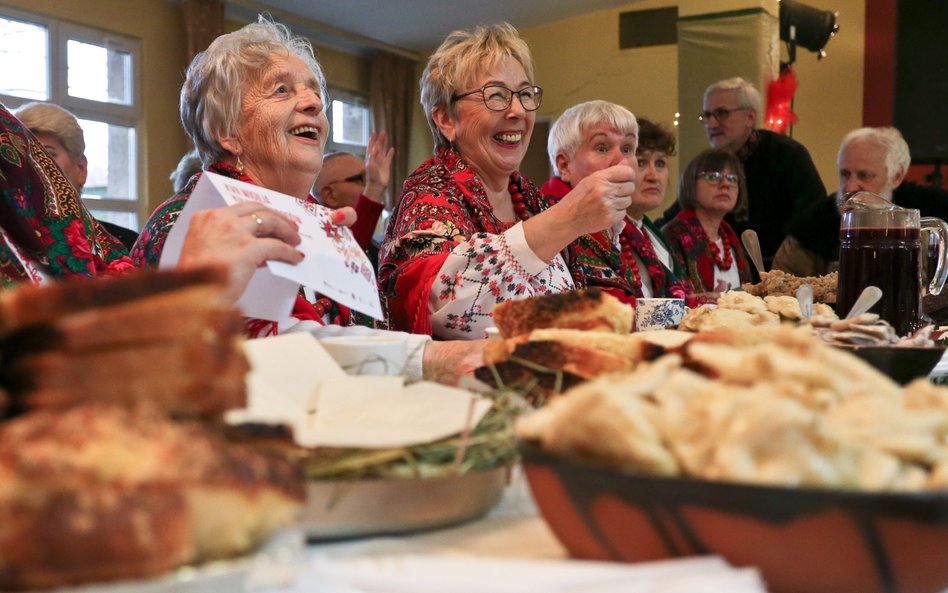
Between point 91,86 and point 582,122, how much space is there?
5.21 metres

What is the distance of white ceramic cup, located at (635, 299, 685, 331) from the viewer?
1640 mm

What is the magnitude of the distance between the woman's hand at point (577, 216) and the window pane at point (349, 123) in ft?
26.3

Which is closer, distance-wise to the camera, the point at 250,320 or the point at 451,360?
the point at 451,360

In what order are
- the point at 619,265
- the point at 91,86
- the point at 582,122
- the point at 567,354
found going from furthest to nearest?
the point at 91,86
the point at 582,122
the point at 619,265
the point at 567,354

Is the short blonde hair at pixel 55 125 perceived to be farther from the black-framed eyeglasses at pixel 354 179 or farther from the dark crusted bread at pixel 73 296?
the dark crusted bread at pixel 73 296

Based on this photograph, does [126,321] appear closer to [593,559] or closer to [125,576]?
[125,576]

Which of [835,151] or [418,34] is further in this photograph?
[418,34]

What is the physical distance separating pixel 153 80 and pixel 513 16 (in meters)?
3.78

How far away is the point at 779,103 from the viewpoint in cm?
629

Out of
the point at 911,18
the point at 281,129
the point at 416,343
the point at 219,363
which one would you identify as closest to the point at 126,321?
the point at 219,363

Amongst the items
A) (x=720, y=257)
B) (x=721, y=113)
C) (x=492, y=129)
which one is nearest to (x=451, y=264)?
(x=492, y=129)

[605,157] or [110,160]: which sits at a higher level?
[110,160]

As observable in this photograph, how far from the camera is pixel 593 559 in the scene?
1.62 ft

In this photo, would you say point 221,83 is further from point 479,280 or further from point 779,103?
point 779,103
